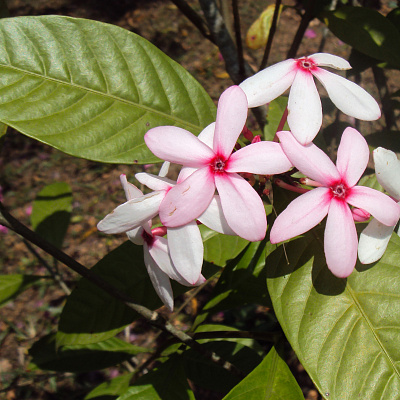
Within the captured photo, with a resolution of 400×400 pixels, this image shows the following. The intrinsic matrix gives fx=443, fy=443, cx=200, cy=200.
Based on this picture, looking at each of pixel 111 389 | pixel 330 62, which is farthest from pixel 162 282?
pixel 111 389

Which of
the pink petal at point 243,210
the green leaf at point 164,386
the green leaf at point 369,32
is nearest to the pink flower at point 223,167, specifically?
the pink petal at point 243,210

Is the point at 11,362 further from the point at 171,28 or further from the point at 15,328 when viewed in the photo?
the point at 171,28

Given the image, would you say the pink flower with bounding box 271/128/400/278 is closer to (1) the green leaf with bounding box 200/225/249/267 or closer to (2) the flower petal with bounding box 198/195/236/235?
(2) the flower petal with bounding box 198/195/236/235

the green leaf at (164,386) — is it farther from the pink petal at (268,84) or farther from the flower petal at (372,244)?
the pink petal at (268,84)

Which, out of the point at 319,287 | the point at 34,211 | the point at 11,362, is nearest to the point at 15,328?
the point at 11,362

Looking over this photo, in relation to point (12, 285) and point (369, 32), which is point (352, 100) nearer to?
point (369, 32)
